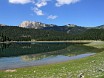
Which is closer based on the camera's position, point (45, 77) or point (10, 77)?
point (45, 77)

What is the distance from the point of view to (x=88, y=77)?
2667 centimetres

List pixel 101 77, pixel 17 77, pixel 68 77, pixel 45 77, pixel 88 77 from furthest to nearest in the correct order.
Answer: pixel 17 77
pixel 45 77
pixel 68 77
pixel 88 77
pixel 101 77

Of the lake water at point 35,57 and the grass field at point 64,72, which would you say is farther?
the lake water at point 35,57

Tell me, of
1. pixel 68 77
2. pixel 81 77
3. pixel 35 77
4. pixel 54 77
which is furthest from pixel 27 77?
pixel 81 77

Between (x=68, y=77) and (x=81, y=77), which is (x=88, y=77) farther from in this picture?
(x=68, y=77)

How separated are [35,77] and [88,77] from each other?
852 cm

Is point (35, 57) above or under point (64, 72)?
under

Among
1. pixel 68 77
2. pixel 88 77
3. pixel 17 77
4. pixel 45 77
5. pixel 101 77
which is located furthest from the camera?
pixel 17 77

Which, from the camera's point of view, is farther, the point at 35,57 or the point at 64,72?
the point at 35,57

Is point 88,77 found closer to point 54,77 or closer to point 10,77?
point 54,77

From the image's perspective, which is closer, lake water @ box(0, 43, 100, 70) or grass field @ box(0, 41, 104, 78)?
grass field @ box(0, 41, 104, 78)

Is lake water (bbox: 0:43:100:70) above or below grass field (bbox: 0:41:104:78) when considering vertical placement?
below

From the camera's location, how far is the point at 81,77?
27.8m

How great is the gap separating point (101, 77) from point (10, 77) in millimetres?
14879
